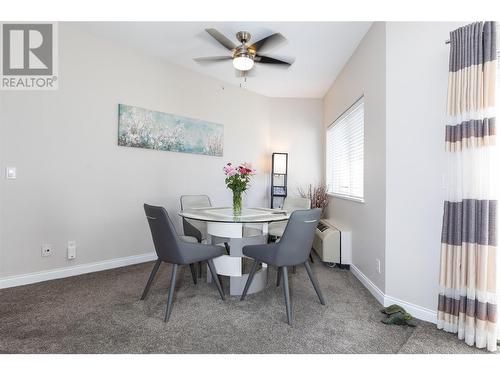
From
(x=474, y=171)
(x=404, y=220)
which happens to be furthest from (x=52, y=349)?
(x=474, y=171)

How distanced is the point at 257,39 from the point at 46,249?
3.17 meters

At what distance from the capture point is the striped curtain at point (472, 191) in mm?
1609

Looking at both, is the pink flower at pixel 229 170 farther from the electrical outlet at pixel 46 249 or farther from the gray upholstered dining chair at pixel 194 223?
the electrical outlet at pixel 46 249

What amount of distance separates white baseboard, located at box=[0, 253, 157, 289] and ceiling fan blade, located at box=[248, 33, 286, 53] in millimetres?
2779

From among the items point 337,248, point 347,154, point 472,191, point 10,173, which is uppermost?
point 347,154

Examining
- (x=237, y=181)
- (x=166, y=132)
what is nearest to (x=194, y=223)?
(x=237, y=181)

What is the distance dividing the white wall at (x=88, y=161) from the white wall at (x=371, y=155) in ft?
6.98

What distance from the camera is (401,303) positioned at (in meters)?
2.13

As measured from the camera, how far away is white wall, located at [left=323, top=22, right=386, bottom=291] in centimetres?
235

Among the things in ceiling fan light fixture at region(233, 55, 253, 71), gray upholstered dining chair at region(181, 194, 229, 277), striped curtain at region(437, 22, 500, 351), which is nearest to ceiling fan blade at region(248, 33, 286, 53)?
ceiling fan light fixture at region(233, 55, 253, 71)

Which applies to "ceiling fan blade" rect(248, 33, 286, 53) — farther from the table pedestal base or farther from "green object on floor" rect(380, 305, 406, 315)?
"green object on floor" rect(380, 305, 406, 315)

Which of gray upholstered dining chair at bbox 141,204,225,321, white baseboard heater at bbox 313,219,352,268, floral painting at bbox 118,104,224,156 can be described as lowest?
white baseboard heater at bbox 313,219,352,268

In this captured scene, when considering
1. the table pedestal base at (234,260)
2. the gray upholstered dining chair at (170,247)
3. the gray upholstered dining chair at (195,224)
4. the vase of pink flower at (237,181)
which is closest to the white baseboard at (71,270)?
the gray upholstered dining chair at (195,224)

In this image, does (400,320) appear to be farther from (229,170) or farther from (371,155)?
(229,170)
